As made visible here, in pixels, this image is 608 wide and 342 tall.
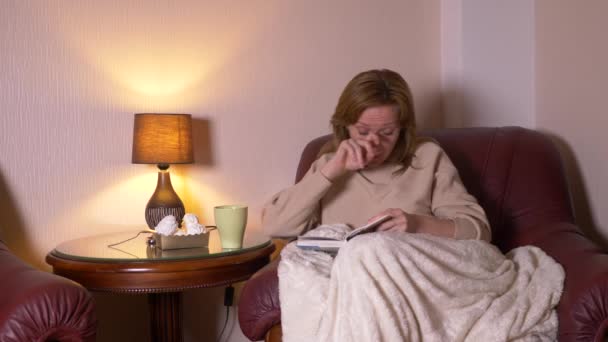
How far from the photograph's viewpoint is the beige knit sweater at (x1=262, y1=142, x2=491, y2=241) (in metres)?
1.83

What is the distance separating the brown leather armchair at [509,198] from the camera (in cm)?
153

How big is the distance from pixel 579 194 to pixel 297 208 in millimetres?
1055

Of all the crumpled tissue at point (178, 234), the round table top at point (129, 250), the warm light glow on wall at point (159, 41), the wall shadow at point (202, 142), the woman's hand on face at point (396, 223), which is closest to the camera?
the woman's hand on face at point (396, 223)

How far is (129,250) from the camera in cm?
183

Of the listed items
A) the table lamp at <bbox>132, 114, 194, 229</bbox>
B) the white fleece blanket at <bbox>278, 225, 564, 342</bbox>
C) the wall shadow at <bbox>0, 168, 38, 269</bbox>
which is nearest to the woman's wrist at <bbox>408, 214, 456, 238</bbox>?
the white fleece blanket at <bbox>278, 225, 564, 342</bbox>

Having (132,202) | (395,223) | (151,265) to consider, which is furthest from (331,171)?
(132,202)

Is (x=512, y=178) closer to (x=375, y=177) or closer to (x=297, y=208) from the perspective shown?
(x=375, y=177)

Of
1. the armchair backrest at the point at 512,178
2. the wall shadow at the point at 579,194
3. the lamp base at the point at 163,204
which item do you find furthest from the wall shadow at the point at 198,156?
the wall shadow at the point at 579,194

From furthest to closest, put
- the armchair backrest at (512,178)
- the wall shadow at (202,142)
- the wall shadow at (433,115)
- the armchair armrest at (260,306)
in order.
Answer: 1. the wall shadow at (433,115)
2. the wall shadow at (202,142)
3. the armchair backrest at (512,178)
4. the armchair armrest at (260,306)

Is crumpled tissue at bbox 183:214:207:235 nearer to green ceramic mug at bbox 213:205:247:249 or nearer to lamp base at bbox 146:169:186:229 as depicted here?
green ceramic mug at bbox 213:205:247:249

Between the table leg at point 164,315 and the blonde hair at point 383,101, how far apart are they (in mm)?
752

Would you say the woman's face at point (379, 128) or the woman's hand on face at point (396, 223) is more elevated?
the woman's face at point (379, 128)

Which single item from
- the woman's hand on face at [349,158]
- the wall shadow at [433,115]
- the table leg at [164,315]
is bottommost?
the table leg at [164,315]

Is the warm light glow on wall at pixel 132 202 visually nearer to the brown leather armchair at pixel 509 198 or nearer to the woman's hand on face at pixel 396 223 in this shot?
the brown leather armchair at pixel 509 198
